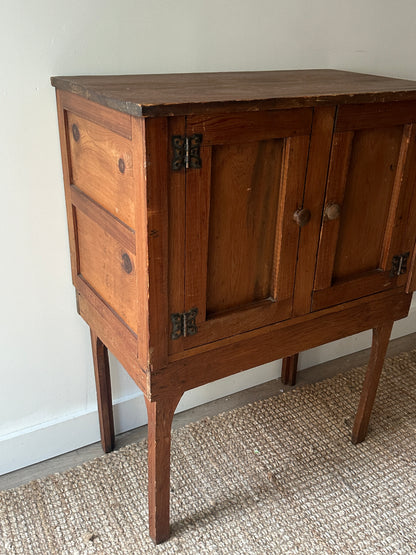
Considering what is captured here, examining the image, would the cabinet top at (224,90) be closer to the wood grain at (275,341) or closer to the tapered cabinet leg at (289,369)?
the wood grain at (275,341)

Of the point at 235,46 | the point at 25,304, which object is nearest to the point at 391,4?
the point at 235,46

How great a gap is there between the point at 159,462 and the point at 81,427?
458mm

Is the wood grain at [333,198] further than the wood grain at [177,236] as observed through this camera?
Yes

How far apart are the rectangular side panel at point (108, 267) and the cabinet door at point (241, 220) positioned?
3.9 inches

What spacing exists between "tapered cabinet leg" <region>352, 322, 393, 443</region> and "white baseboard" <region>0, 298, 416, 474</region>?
0.38m

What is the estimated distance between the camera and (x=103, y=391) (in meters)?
1.39

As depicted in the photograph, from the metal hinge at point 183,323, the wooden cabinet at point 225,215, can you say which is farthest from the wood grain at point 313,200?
the metal hinge at point 183,323

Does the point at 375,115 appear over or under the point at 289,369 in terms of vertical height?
over

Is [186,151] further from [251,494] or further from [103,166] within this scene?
[251,494]

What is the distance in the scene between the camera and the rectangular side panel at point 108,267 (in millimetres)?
987

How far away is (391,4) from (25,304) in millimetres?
1347

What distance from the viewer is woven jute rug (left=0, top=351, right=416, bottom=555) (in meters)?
1.23

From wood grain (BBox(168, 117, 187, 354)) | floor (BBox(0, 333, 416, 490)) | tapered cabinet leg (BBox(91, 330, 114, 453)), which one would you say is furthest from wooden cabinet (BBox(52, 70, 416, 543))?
floor (BBox(0, 333, 416, 490))

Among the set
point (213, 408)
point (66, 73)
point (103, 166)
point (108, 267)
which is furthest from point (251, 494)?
point (66, 73)
